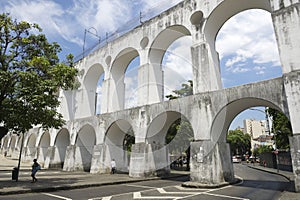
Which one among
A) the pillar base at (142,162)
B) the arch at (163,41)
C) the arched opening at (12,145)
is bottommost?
the pillar base at (142,162)

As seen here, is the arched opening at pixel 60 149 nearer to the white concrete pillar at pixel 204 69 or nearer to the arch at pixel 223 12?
the white concrete pillar at pixel 204 69

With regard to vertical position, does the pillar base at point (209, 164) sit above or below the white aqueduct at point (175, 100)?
below

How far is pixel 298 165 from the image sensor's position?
9.49m

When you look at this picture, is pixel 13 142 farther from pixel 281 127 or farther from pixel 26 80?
pixel 281 127

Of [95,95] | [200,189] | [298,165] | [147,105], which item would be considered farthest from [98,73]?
[298,165]

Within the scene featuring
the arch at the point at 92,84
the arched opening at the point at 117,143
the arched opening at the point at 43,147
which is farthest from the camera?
the arched opening at the point at 43,147

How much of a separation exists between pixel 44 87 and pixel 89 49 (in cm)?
1346

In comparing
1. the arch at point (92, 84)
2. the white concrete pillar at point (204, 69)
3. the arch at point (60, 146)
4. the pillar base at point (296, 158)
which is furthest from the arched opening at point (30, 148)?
the pillar base at point (296, 158)

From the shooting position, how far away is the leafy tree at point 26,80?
37.3 feet

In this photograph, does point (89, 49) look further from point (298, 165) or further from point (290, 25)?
point (298, 165)

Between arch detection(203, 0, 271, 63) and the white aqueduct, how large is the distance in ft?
0.19

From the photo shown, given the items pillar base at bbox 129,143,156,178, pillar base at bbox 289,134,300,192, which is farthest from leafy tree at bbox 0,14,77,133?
pillar base at bbox 289,134,300,192

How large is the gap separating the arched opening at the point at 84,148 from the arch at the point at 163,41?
887 centimetres

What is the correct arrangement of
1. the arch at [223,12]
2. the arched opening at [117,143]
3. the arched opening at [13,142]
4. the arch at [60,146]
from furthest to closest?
the arched opening at [13,142] < the arch at [60,146] < the arched opening at [117,143] < the arch at [223,12]
